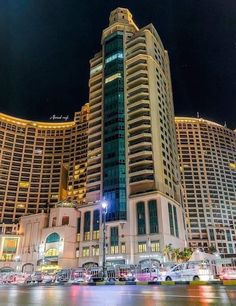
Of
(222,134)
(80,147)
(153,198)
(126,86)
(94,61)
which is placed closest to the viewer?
(153,198)

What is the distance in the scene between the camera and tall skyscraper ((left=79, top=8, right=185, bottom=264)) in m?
73.8

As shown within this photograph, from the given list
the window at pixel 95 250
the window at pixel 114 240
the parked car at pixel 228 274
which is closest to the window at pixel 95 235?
the window at pixel 95 250

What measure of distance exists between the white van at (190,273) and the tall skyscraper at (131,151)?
3701 centimetres

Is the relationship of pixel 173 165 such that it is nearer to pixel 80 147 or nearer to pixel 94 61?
pixel 94 61

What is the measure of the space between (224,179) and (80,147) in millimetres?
78108

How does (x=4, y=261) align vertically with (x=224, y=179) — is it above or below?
below

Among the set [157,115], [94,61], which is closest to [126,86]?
[157,115]

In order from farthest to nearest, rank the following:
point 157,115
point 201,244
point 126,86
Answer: point 201,244 → point 126,86 → point 157,115

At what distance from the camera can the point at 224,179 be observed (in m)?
156

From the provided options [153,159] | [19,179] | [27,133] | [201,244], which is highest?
[27,133]

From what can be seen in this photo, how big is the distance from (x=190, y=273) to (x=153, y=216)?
138 ft

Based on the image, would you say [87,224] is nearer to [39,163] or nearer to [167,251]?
[167,251]

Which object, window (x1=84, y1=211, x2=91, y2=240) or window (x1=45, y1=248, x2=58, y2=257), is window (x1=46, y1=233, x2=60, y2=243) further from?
window (x1=84, y1=211, x2=91, y2=240)

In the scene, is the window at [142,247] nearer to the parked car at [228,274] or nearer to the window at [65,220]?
the window at [65,220]
